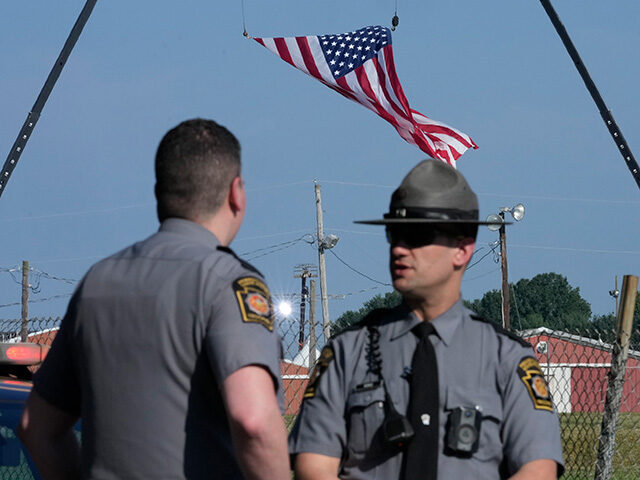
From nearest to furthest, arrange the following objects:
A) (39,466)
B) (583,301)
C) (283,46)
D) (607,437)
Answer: (39,466) < (607,437) < (283,46) < (583,301)

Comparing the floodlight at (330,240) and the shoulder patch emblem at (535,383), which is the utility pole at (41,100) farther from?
the floodlight at (330,240)

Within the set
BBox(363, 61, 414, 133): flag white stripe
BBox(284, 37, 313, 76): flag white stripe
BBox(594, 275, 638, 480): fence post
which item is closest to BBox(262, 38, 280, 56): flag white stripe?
BBox(284, 37, 313, 76): flag white stripe

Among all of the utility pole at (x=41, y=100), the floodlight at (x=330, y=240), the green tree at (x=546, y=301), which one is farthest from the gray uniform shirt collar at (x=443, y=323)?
the green tree at (x=546, y=301)

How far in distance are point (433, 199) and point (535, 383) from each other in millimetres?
611

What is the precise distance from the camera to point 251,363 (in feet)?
8.94

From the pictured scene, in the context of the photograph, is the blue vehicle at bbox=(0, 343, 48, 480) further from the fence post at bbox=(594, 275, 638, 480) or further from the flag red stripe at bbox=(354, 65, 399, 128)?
the flag red stripe at bbox=(354, 65, 399, 128)

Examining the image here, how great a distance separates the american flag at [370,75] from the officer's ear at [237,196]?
12.7 meters

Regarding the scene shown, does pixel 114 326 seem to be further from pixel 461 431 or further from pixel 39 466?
pixel 461 431

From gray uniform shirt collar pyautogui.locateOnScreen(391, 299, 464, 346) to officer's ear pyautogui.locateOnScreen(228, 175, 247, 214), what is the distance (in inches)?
23.3

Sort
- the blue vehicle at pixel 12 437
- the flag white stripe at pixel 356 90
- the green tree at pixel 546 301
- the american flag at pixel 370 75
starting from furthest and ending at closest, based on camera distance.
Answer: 1. the green tree at pixel 546 301
2. the flag white stripe at pixel 356 90
3. the american flag at pixel 370 75
4. the blue vehicle at pixel 12 437

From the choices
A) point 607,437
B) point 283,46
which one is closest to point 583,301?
point 283,46

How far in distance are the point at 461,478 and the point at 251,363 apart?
2.30 feet

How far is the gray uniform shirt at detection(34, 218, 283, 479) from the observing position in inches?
110

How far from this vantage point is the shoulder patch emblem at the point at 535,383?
3.06 meters
